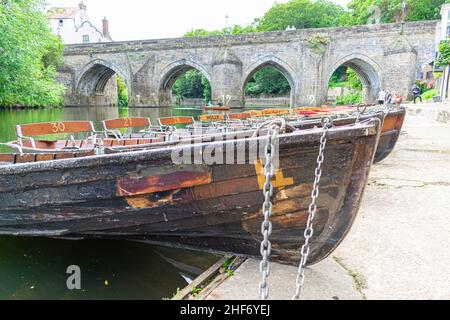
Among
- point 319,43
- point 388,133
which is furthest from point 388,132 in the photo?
point 319,43

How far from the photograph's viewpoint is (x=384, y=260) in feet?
8.38

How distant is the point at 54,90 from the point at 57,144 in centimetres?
763

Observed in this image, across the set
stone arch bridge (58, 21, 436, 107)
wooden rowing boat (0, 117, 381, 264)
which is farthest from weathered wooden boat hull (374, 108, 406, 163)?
stone arch bridge (58, 21, 436, 107)

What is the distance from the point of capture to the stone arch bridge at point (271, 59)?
79.9 feet

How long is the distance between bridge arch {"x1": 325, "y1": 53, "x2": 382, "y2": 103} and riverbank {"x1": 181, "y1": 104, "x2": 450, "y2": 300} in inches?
929

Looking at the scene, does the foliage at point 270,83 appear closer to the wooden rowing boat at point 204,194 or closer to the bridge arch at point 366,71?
the bridge arch at point 366,71

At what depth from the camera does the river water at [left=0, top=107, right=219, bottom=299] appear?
2916 mm

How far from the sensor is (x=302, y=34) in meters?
26.0

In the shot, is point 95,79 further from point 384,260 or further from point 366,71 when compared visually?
point 384,260

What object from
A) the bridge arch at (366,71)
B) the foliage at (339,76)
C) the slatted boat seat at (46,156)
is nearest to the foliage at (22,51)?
the slatted boat seat at (46,156)

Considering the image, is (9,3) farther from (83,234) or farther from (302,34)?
(302,34)

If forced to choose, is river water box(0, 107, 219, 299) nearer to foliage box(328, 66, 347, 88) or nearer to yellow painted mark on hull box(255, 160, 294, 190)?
yellow painted mark on hull box(255, 160, 294, 190)

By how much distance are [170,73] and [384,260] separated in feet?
101

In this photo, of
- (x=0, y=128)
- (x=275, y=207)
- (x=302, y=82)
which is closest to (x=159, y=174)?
(x=275, y=207)
